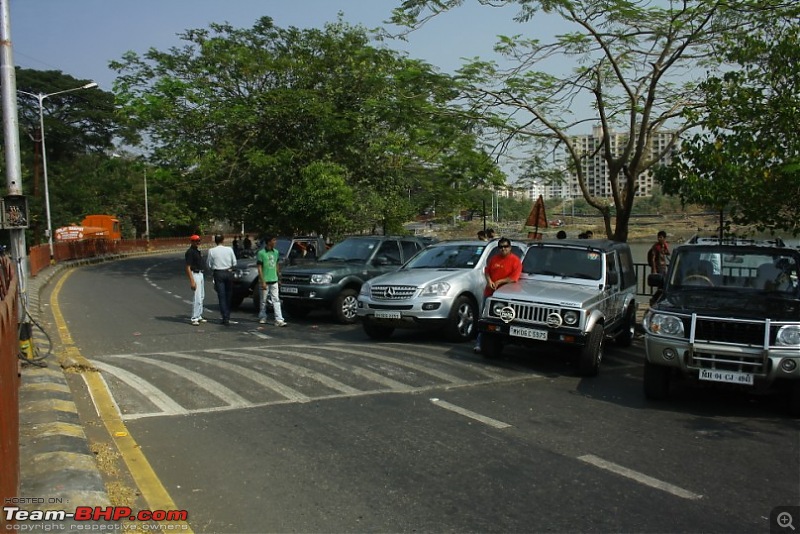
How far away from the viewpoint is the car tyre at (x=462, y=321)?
10.8 meters

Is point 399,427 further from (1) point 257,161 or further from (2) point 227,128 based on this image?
(2) point 227,128

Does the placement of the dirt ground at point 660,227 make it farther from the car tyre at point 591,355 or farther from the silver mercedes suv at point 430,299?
the silver mercedes suv at point 430,299

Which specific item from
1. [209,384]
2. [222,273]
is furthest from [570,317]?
[222,273]

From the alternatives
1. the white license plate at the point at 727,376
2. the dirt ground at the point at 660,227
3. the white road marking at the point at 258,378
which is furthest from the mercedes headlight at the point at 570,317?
the dirt ground at the point at 660,227

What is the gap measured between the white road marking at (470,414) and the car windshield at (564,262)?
3699mm

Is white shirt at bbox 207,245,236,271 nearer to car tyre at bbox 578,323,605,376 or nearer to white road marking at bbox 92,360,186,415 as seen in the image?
white road marking at bbox 92,360,186,415

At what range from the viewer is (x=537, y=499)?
460cm

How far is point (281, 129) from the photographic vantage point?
27.0m

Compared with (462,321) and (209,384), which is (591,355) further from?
(209,384)

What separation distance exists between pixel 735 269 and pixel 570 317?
2012mm

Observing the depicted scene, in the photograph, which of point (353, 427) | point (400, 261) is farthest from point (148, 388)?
point (400, 261)

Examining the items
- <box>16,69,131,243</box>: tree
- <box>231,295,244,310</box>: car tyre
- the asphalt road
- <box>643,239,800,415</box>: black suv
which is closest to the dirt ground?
<box>643,239,800,415</box>: black suv

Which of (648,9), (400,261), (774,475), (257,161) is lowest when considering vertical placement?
(774,475)

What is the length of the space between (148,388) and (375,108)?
8175 mm
